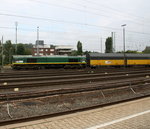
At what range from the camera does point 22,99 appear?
8445 mm

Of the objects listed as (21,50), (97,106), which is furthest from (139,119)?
(21,50)

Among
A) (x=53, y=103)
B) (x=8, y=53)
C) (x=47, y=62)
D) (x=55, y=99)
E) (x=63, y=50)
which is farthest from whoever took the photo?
(x=63, y=50)

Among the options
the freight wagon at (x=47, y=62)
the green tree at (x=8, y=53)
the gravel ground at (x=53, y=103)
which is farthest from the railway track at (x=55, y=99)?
the green tree at (x=8, y=53)

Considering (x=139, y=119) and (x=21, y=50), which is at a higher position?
(x=21, y=50)

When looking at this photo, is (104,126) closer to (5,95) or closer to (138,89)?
(5,95)

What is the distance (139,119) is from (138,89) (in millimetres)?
7157

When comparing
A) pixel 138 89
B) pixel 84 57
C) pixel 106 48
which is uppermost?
pixel 106 48

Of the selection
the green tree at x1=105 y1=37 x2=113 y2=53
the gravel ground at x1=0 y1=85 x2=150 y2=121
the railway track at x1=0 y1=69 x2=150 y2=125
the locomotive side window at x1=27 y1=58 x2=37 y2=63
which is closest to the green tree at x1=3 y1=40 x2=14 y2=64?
the locomotive side window at x1=27 y1=58 x2=37 y2=63

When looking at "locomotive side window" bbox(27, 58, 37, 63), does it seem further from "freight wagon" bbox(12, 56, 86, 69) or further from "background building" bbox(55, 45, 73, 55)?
"background building" bbox(55, 45, 73, 55)

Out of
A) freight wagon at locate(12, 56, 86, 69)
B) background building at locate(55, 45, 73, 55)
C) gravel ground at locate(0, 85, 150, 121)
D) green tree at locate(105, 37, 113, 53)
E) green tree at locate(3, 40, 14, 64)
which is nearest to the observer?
gravel ground at locate(0, 85, 150, 121)

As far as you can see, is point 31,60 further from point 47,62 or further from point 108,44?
point 108,44

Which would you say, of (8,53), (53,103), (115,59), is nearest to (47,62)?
(115,59)

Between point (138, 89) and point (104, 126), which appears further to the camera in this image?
point (138, 89)

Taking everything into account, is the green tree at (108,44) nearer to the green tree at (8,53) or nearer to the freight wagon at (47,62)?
the green tree at (8,53)
